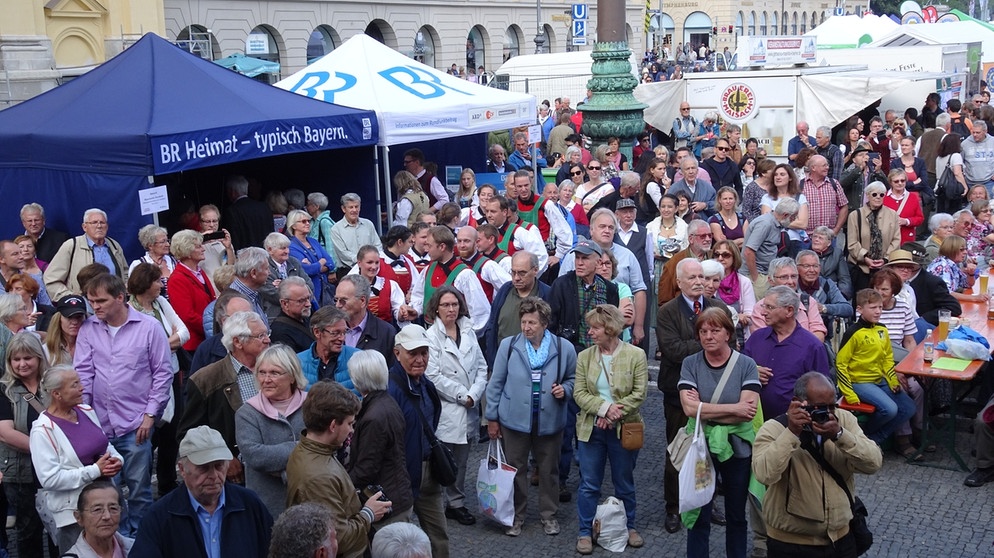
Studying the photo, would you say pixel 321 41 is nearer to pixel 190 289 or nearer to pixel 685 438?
pixel 190 289

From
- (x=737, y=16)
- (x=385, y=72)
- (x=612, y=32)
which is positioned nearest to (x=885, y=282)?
(x=385, y=72)

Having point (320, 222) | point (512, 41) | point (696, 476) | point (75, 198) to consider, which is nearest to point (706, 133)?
point (320, 222)

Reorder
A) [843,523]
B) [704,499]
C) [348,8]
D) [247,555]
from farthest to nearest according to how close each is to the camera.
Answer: [348,8] < [704,499] < [843,523] < [247,555]

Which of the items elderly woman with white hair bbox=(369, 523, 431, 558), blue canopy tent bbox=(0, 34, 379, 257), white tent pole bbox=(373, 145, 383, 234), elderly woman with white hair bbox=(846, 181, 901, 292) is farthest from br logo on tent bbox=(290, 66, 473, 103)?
elderly woman with white hair bbox=(369, 523, 431, 558)

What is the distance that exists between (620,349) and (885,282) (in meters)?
2.69

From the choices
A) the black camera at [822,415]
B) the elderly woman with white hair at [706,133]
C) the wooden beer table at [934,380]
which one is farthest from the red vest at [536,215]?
the elderly woman with white hair at [706,133]

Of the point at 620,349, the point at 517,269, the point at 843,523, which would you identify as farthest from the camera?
the point at 517,269

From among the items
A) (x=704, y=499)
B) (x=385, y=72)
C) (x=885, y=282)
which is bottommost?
(x=704, y=499)

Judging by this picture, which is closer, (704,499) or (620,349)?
(704,499)

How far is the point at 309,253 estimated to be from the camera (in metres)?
8.75

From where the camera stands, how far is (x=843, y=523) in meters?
4.59

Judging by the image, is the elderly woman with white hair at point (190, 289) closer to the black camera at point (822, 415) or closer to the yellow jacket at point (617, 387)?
the yellow jacket at point (617, 387)

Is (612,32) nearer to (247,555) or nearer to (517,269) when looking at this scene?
(517,269)

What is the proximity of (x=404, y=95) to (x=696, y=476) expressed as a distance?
717 cm
